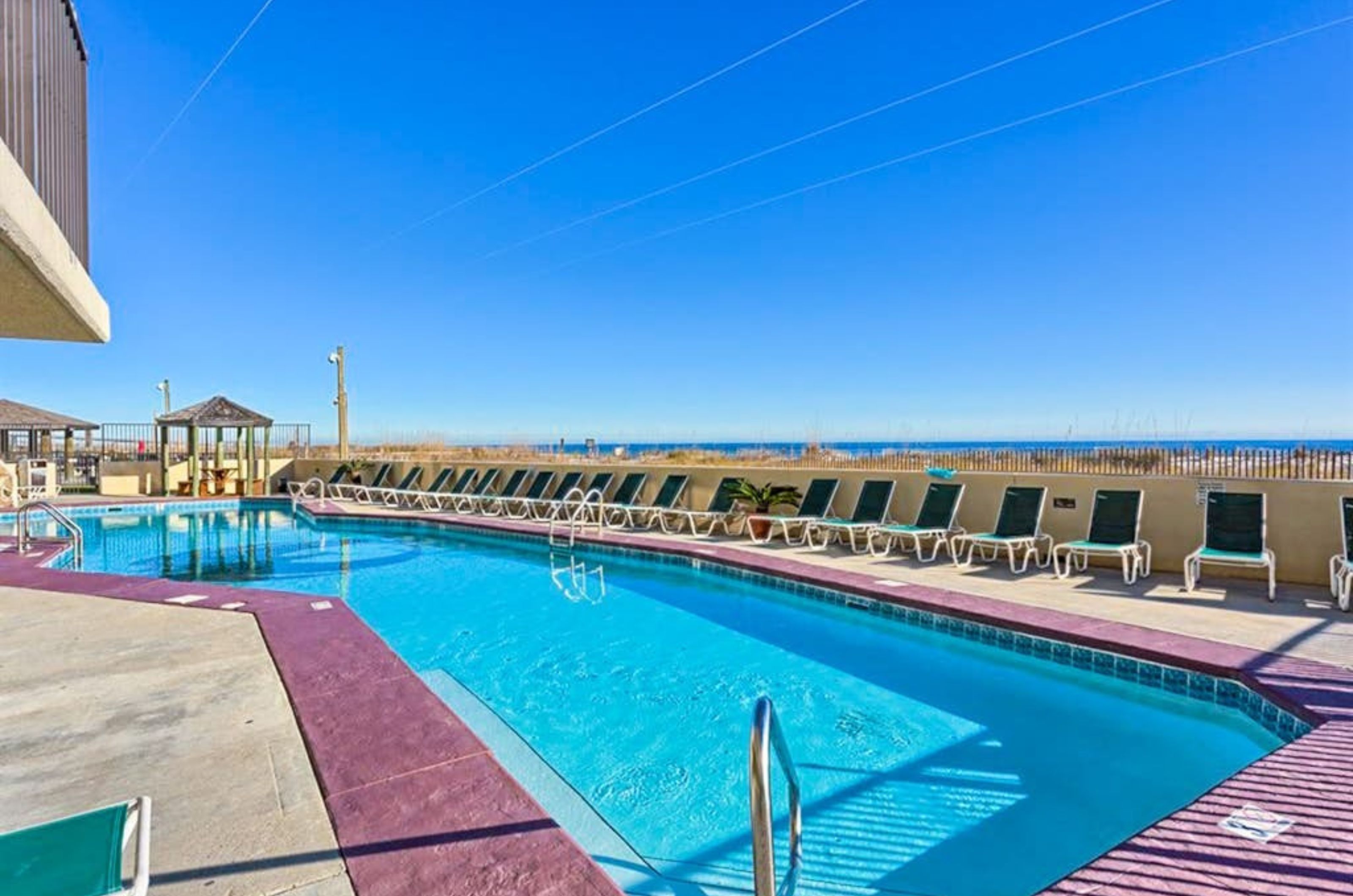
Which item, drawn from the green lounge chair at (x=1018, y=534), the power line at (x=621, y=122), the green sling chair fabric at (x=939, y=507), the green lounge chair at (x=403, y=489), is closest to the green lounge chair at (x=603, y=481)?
the green lounge chair at (x=403, y=489)

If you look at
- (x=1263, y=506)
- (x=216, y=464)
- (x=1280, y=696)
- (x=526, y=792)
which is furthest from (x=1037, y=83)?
(x=216, y=464)

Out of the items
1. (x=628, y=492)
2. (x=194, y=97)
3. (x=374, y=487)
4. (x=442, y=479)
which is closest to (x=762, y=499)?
(x=628, y=492)

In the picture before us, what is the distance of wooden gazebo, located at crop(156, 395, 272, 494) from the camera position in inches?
611

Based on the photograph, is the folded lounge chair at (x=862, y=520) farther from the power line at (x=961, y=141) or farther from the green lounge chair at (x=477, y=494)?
the green lounge chair at (x=477, y=494)

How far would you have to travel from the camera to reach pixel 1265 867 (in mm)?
1978

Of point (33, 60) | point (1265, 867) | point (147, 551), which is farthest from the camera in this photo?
point (147, 551)

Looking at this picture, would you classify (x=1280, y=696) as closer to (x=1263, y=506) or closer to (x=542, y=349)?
(x=1263, y=506)

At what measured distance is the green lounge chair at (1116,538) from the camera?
6285 mm

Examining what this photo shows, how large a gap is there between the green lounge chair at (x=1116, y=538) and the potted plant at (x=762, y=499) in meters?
3.42

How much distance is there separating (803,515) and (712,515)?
4.46 ft

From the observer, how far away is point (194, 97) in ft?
30.0

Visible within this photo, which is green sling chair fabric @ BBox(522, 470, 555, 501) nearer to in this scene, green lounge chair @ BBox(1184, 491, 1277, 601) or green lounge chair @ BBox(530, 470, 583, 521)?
green lounge chair @ BBox(530, 470, 583, 521)

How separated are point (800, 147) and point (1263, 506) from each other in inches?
372

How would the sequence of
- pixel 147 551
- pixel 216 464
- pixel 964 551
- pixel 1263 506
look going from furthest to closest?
pixel 216 464 → pixel 147 551 → pixel 964 551 → pixel 1263 506
